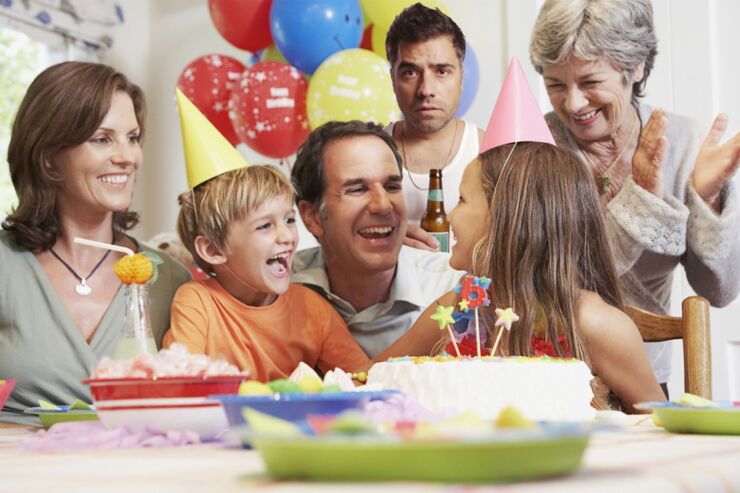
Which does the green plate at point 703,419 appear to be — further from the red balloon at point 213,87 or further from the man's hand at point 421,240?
the red balloon at point 213,87

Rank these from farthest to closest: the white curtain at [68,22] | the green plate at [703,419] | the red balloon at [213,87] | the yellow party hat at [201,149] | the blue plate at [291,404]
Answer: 1. the white curtain at [68,22]
2. the red balloon at [213,87]
3. the yellow party hat at [201,149]
4. the green plate at [703,419]
5. the blue plate at [291,404]

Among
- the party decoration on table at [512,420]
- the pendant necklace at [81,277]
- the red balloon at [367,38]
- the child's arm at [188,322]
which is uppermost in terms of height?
the red balloon at [367,38]

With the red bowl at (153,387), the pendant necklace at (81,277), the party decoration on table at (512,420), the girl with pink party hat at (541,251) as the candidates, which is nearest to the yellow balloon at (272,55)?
the pendant necklace at (81,277)

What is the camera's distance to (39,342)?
5.90ft

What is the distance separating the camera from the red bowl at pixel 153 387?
0.92 metres

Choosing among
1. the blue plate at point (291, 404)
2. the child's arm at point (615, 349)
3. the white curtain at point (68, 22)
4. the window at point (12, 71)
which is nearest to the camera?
the blue plate at point (291, 404)

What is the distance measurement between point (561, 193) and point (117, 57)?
2814 mm

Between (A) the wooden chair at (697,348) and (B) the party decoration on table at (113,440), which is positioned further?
(A) the wooden chair at (697,348)

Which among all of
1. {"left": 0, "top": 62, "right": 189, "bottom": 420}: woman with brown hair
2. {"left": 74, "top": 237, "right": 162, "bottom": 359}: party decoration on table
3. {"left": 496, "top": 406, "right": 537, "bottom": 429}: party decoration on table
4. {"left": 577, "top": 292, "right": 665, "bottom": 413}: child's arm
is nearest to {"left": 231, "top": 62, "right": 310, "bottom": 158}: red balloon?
{"left": 0, "top": 62, "right": 189, "bottom": 420}: woman with brown hair

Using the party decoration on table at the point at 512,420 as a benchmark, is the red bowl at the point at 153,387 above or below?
below

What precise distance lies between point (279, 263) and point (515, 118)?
497mm

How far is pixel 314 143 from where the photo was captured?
2219 millimetres

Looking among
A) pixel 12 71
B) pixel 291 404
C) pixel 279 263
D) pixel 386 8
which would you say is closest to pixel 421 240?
pixel 279 263

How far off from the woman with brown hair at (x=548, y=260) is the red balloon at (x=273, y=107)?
116 centimetres
